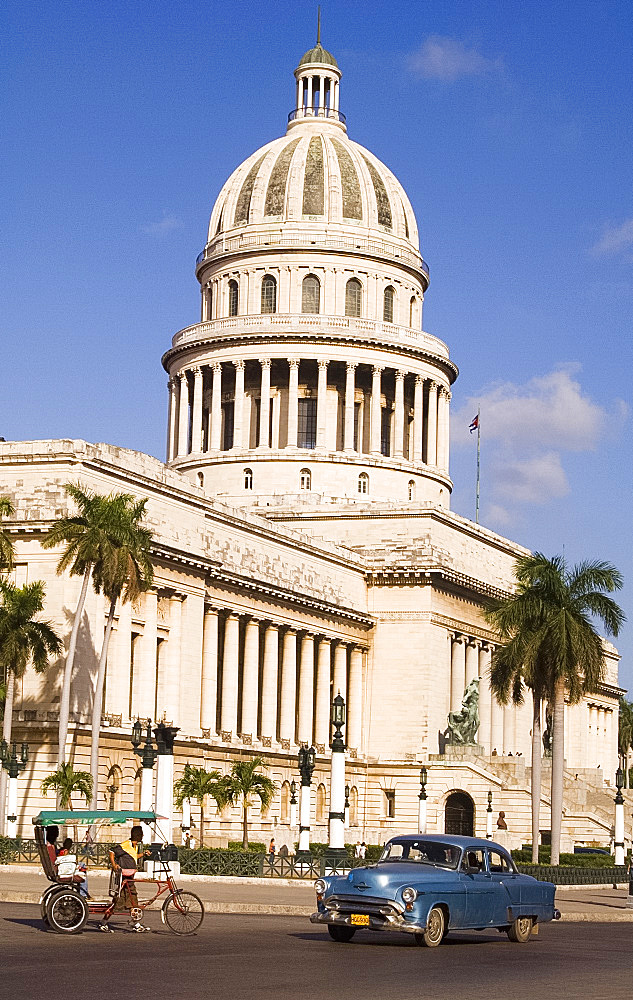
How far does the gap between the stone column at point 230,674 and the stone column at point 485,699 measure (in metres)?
23.1

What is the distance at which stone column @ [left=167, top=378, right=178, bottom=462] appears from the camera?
118000mm

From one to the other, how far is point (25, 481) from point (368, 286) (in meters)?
53.0

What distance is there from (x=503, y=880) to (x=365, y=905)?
145 inches

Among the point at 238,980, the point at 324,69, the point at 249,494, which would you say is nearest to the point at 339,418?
the point at 249,494

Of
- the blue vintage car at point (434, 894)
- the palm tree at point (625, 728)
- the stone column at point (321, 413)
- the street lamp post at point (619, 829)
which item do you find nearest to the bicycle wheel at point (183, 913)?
the blue vintage car at point (434, 894)

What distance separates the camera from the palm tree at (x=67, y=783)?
59.4 m

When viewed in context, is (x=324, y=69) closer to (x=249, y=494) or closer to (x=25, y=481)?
(x=249, y=494)

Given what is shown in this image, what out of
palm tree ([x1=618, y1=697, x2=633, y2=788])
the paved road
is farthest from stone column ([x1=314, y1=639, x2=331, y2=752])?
palm tree ([x1=618, y1=697, x2=633, y2=788])

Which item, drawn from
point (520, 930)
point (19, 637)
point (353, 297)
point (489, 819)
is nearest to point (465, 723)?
point (489, 819)

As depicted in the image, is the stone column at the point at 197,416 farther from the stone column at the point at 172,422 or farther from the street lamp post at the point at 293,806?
the street lamp post at the point at 293,806

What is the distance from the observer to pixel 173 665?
76.8 m

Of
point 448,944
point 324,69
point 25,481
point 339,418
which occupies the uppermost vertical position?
point 324,69

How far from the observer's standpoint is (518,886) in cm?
3134

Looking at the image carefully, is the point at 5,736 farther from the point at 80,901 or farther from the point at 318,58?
the point at 318,58
